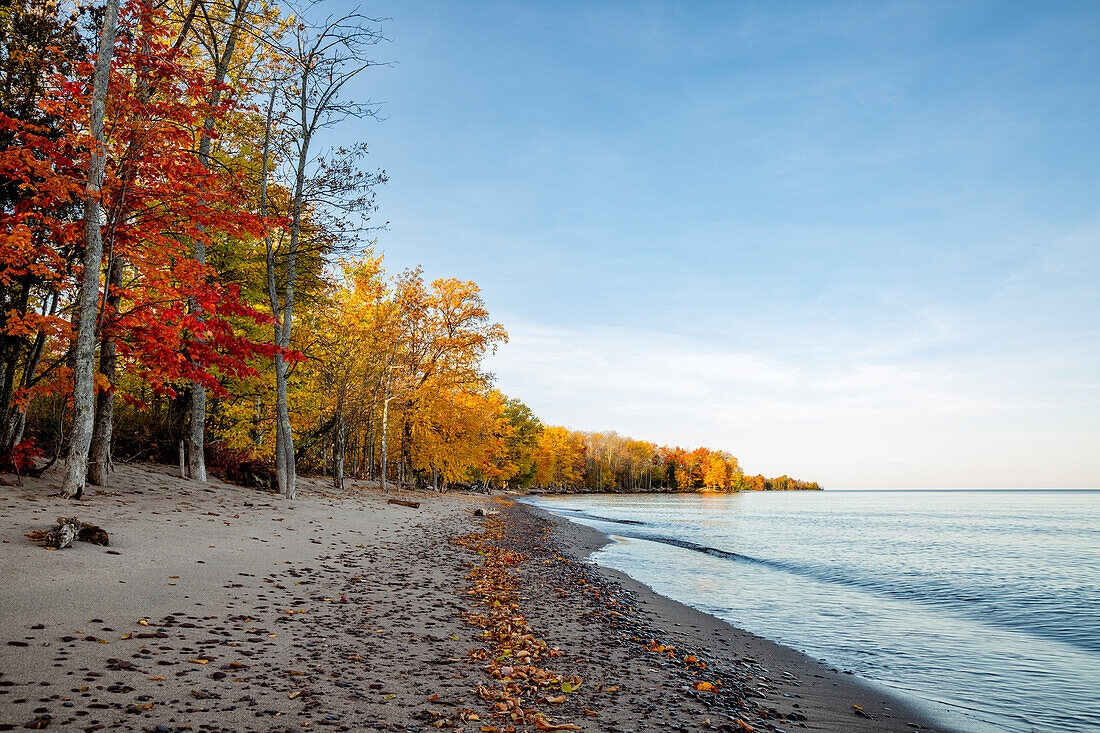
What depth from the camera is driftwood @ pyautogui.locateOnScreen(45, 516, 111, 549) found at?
23.2 feet

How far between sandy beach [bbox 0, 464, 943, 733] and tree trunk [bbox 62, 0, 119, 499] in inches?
36.9

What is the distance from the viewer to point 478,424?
41.8 meters

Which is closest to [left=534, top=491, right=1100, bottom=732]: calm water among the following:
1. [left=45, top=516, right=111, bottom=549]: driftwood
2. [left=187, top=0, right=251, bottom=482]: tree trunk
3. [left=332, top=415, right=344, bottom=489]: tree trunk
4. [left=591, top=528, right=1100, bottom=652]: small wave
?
[left=591, top=528, right=1100, bottom=652]: small wave

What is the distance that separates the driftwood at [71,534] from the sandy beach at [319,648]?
0.44ft

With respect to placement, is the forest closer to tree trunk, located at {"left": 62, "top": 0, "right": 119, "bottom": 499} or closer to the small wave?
tree trunk, located at {"left": 62, "top": 0, "right": 119, "bottom": 499}

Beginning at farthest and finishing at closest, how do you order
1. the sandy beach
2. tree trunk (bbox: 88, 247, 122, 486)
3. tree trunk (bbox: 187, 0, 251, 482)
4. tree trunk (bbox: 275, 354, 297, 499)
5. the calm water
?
1. tree trunk (bbox: 275, 354, 297, 499)
2. tree trunk (bbox: 187, 0, 251, 482)
3. tree trunk (bbox: 88, 247, 122, 486)
4. the calm water
5. the sandy beach

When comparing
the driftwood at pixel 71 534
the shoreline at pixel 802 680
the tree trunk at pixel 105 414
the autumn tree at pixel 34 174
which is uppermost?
the autumn tree at pixel 34 174

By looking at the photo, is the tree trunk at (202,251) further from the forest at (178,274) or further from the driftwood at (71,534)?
the driftwood at (71,534)

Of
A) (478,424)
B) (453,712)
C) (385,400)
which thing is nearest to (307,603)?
(453,712)

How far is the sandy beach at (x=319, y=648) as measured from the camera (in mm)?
4250

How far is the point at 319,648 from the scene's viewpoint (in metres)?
5.70

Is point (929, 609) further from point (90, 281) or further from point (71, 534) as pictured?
point (90, 281)

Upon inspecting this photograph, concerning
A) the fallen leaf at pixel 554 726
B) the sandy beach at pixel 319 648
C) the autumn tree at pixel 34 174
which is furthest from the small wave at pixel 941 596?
the autumn tree at pixel 34 174

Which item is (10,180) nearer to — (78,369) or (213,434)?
(78,369)
